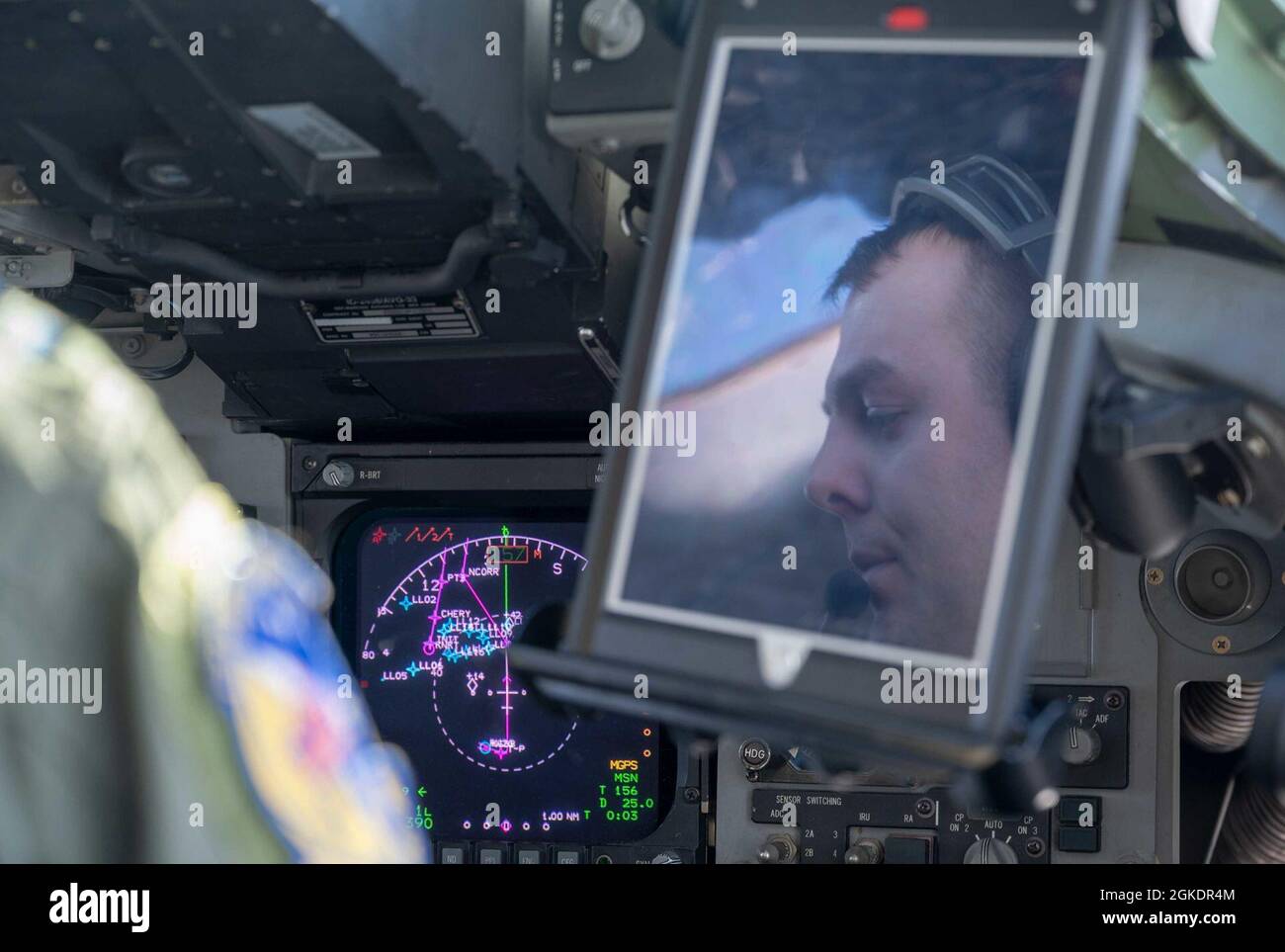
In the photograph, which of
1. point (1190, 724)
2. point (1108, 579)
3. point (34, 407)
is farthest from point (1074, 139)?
point (1190, 724)

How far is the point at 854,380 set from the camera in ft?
5.41

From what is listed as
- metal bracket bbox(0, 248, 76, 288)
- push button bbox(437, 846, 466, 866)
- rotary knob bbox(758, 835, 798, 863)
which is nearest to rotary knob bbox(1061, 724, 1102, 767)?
rotary knob bbox(758, 835, 798, 863)

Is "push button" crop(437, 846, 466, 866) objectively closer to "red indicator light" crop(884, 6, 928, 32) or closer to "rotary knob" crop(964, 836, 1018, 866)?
"rotary knob" crop(964, 836, 1018, 866)

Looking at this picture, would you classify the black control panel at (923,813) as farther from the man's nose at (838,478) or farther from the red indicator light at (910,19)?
the red indicator light at (910,19)

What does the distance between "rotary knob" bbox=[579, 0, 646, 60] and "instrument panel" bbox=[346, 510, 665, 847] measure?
1.53 m

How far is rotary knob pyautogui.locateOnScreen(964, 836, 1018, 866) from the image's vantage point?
3.20 meters

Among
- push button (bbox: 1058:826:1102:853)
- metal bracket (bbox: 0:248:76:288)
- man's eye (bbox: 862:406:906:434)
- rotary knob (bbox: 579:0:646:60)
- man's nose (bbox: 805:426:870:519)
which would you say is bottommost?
push button (bbox: 1058:826:1102:853)

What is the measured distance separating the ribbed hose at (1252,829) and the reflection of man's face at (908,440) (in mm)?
1829

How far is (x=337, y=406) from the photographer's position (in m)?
3.56

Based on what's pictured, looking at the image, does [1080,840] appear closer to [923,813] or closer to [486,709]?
[923,813]

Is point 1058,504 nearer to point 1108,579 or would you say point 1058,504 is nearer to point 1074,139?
point 1074,139

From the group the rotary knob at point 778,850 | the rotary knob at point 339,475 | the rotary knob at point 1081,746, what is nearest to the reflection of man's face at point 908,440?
the rotary knob at point 1081,746

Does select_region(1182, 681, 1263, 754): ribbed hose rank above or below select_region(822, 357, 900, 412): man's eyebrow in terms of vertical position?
below

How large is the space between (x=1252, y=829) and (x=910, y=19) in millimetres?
2293
